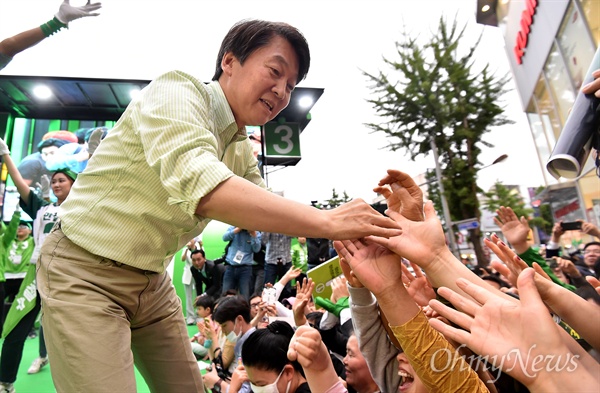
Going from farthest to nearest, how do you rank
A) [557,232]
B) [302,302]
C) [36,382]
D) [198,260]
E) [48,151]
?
[48,151], [198,260], [557,232], [36,382], [302,302]

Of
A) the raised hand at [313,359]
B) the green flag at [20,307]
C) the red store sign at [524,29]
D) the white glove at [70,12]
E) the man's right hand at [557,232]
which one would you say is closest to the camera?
the raised hand at [313,359]

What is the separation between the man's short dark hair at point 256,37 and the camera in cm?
120

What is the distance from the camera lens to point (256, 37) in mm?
1197

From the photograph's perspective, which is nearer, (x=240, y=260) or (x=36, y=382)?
(x=36, y=382)

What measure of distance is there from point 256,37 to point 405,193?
2.42 feet

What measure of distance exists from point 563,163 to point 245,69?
104cm

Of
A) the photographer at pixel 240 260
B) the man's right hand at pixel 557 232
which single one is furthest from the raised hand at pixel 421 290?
the photographer at pixel 240 260

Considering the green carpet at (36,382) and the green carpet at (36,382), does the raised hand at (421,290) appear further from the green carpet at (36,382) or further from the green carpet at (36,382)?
the green carpet at (36,382)

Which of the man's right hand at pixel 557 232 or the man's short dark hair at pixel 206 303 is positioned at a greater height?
the man's right hand at pixel 557 232

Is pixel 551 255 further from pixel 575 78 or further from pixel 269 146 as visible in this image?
pixel 269 146

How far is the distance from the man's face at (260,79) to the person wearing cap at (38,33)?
42.0 inches

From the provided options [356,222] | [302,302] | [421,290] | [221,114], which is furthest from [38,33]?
[421,290]

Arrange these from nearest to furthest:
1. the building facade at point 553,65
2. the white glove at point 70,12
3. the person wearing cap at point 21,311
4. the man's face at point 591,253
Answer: the white glove at point 70,12 < the person wearing cap at point 21,311 < the man's face at point 591,253 < the building facade at point 553,65

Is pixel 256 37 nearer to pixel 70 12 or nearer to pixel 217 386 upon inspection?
pixel 70 12
